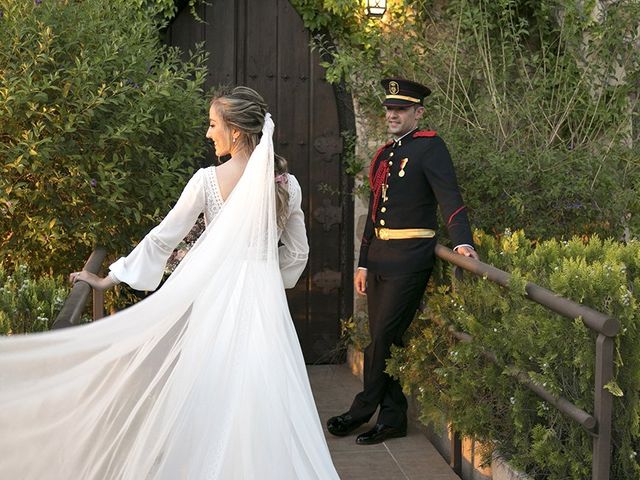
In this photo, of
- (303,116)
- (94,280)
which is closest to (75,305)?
(94,280)

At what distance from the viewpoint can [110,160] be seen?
531 centimetres

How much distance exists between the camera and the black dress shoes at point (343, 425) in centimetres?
525

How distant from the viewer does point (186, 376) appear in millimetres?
3379

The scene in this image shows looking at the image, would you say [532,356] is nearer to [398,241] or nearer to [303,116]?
[398,241]

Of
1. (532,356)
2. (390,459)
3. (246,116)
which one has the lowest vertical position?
(390,459)

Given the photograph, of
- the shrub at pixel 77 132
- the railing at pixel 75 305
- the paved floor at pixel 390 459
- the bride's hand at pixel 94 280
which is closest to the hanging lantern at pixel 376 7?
the shrub at pixel 77 132

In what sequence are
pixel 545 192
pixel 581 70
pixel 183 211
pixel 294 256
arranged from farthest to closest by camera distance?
pixel 581 70 < pixel 545 192 < pixel 294 256 < pixel 183 211

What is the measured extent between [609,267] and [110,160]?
277cm

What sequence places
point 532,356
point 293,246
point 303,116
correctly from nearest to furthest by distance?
point 532,356, point 293,246, point 303,116

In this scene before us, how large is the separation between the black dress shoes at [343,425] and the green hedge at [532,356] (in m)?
0.40

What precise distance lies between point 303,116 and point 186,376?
4037 mm

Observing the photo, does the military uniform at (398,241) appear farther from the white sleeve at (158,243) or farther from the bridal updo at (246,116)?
the white sleeve at (158,243)

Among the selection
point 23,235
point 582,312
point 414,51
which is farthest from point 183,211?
point 414,51

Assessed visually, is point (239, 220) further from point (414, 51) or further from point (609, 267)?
Answer: point (414, 51)
